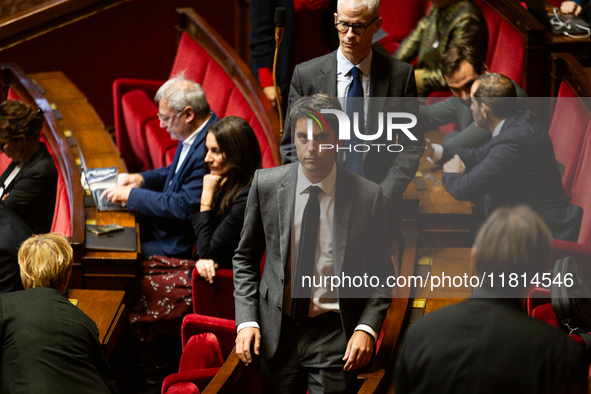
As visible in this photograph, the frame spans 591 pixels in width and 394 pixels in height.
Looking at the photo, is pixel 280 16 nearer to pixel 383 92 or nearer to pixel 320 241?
pixel 383 92

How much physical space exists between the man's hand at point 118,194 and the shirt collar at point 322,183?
1211 mm

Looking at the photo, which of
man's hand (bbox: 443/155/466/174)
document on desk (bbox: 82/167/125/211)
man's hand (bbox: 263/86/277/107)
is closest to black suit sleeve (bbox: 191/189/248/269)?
document on desk (bbox: 82/167/125/211)

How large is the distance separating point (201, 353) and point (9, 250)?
0.72 metres

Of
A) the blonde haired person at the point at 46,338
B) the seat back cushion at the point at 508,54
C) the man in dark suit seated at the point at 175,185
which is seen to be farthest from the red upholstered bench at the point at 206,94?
the blonde haired person at the point at 46,338

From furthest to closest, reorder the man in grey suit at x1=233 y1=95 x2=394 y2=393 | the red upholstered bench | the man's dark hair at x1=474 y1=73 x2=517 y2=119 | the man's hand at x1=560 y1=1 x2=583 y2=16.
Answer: the man's hand at x1=560 y1=1 x2=583 y2=16 → the red upholstered bench → the man's dark hair at x1=474 y1=73 x2=517 y2=119 → the man in grey suit at x1=233 y1=95 x2=394 y2=393

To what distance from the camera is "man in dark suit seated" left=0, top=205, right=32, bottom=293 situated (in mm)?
2031

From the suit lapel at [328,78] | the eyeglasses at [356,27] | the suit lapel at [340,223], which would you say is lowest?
the suit lapel at [340,223]

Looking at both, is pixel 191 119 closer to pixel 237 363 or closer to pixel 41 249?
pixel 41 249

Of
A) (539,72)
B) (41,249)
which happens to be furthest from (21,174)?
(539,72)

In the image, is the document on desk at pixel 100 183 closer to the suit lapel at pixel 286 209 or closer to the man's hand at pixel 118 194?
the man's hand at pixel 118 194

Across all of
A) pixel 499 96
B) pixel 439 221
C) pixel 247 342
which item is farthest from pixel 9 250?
pixel 499 96

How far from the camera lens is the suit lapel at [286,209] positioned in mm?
1706

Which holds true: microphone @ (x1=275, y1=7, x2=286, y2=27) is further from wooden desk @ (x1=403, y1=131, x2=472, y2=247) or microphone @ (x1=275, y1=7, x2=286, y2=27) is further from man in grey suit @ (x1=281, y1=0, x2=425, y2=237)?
wooden desk @ (x1=403, y1=131, x2=472, y2=247)

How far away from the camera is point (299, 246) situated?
1.72 metres
